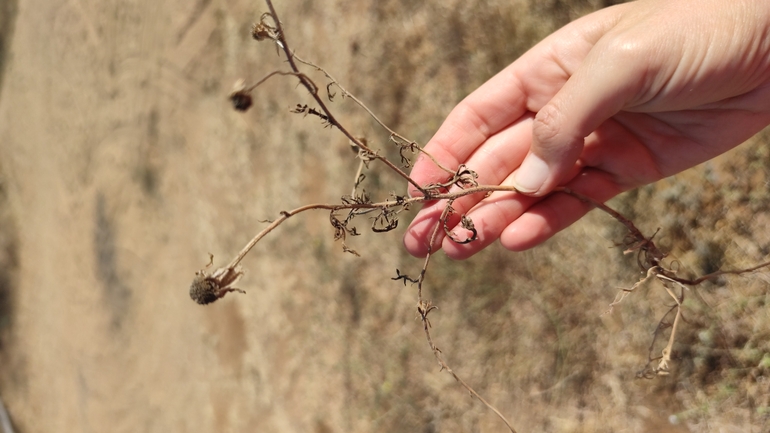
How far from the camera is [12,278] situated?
5.50 meters

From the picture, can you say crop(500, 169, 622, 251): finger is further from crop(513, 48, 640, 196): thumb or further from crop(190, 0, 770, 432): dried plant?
crop(513, 48, 640, 196): thumb

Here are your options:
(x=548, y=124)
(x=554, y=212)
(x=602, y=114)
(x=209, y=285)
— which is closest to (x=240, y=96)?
(x=209, y=285)

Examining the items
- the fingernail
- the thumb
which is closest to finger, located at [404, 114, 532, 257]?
the fingernail

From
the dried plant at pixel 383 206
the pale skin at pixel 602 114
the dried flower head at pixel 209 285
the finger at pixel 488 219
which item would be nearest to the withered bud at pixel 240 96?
the dried plant at pixel 383 206

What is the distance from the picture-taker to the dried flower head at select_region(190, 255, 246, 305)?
1.29 meters

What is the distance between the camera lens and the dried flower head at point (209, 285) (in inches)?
50.6

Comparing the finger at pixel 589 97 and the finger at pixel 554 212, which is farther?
the finger at pixel 554 212

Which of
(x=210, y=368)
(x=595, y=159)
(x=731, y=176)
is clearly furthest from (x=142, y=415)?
(x=731, y=176)

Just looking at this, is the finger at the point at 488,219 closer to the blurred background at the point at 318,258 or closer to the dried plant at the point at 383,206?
the dried plant at the point at 383,206

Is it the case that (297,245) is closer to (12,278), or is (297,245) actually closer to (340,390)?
(340,390)

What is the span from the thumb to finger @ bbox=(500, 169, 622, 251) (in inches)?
8.0

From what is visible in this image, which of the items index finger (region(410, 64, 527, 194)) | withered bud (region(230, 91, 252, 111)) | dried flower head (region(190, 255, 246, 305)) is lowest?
dried flower head (region(190, 255, 246, 305))

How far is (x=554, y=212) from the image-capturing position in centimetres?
172

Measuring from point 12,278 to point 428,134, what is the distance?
213 inches
